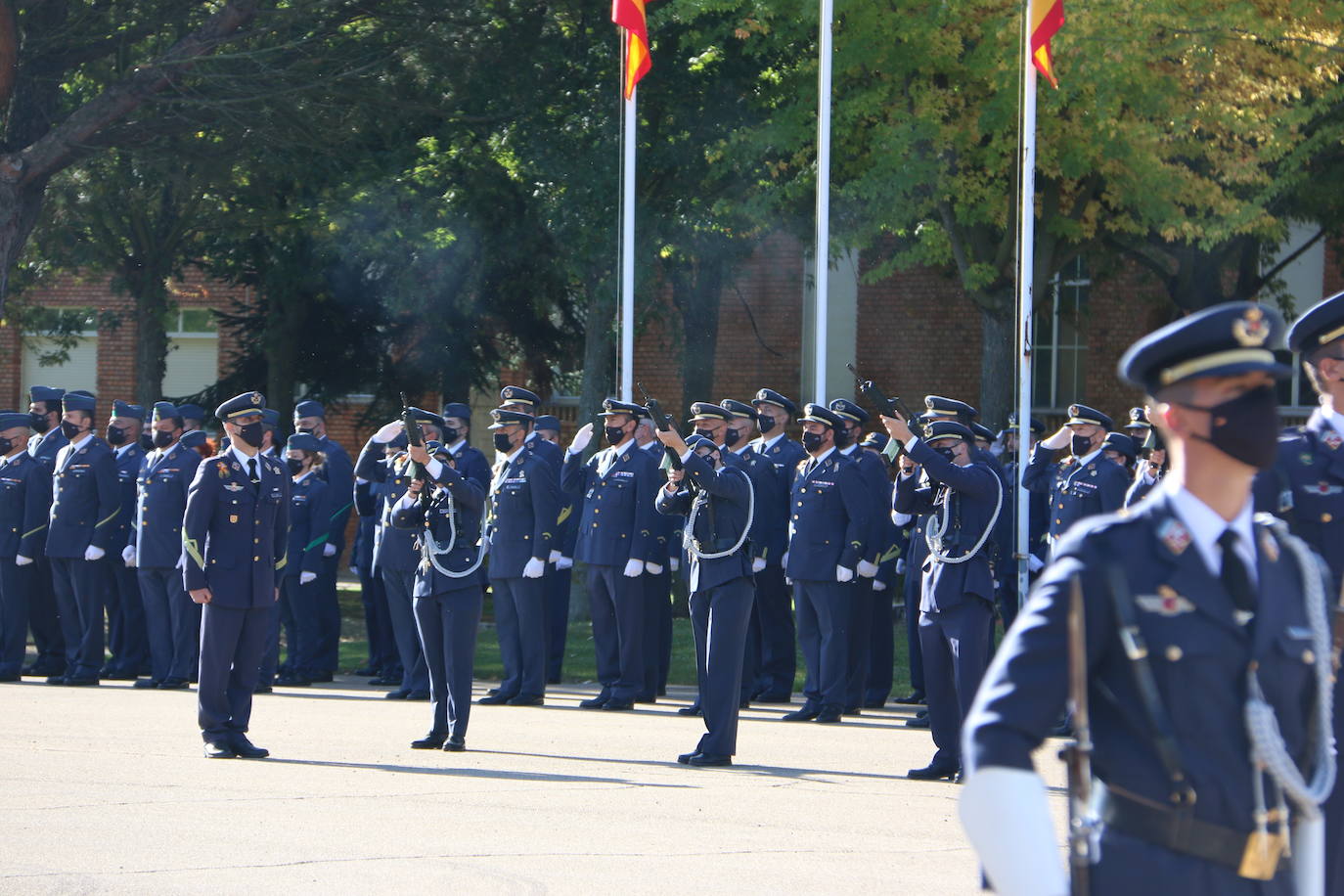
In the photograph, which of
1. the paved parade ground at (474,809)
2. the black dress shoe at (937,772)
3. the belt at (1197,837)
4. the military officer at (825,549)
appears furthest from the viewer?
the military officer at (825,549)

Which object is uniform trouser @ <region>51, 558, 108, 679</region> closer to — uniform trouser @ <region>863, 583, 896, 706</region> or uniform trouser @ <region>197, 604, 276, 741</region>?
uniform trouser @ <region>197, 604, 276, 741</region>

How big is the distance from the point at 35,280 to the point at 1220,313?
24.4 meters

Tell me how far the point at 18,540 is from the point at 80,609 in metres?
0.92

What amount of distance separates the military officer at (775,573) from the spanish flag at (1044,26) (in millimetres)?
4239

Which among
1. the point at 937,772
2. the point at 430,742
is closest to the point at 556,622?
the point at 430,742

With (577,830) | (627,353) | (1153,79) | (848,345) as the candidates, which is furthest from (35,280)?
(577,830)

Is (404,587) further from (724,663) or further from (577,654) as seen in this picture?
(724,663)

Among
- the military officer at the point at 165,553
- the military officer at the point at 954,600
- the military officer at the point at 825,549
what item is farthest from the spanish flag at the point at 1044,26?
the military officer at the point at 165,553

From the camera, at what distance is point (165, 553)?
1382cm

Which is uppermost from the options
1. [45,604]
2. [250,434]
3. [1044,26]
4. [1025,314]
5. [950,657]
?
[1044,26]

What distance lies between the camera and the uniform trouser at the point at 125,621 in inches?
582

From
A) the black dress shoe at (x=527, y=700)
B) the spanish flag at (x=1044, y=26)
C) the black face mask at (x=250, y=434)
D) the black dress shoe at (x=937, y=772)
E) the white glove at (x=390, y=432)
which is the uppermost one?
the spanish flag at (x=1044, y=26)

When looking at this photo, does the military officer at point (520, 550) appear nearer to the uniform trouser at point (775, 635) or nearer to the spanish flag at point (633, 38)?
the uniform trouser at point (775, 635)

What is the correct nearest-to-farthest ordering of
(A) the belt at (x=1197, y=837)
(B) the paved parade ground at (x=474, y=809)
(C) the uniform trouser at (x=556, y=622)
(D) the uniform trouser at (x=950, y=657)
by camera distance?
(A) the belt at (x=1197, y=837), (B) the paved parade ground at (x=474, y=809), (D) the uniform trouser at (x=950, y=657), (C) the uniform trouser at (x=556, y=622)
